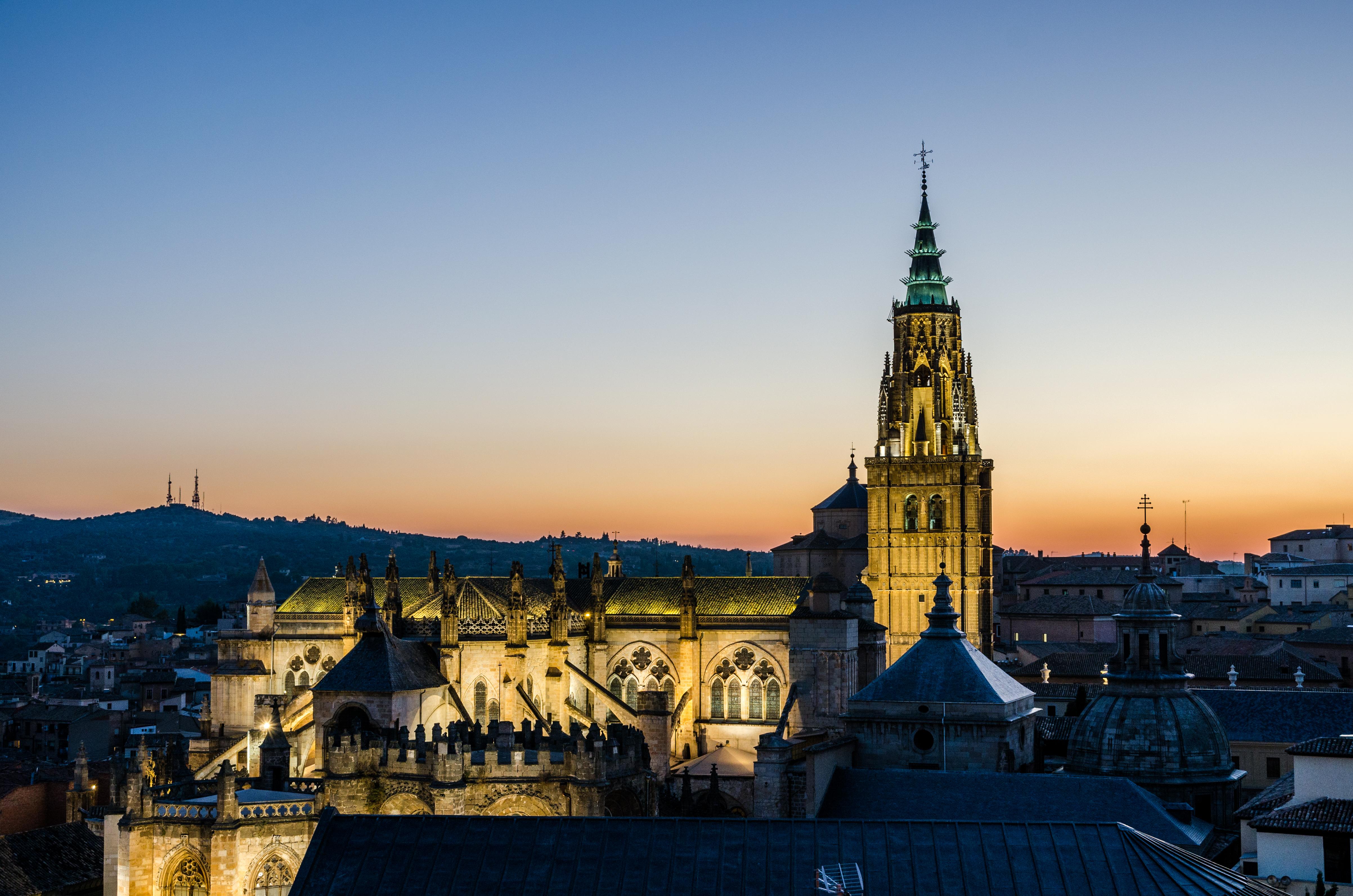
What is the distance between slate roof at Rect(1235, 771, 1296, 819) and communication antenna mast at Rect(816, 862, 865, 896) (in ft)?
61.6

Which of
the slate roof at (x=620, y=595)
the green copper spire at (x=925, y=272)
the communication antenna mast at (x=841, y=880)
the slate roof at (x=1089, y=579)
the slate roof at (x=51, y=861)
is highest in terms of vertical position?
the green copper spire at (x=925, y=272)

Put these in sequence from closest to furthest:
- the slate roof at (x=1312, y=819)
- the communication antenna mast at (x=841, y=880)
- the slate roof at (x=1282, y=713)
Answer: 1. the communication antenna mast at (x=841, y=880)
2. the slate roof at (x=1312, y=819)
3. the slate roof at (x=1282, y=713)

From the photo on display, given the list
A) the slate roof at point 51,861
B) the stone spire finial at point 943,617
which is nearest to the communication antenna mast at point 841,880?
the stone spire finial at point 943,617

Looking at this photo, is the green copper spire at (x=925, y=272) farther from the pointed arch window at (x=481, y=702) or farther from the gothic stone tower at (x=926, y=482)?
the pointed arch window at (x=481, y=702)

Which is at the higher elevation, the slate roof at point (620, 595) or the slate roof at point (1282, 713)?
the slate roof at point (620, 595)

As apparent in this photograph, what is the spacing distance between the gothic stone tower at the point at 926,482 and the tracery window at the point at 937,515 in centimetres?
5

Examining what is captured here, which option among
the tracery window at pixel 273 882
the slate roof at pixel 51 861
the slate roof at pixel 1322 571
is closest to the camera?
the tracery window at pixel 273 882

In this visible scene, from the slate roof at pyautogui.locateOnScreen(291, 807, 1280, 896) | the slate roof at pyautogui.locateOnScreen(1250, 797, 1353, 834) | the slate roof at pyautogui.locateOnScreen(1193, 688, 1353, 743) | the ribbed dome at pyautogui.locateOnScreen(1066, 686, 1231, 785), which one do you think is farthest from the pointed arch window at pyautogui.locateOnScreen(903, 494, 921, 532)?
the slate roof at pyautogui.locateOnScreen(291, 807, 1280, 896)

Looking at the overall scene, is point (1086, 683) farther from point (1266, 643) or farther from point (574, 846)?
point (574, 846)

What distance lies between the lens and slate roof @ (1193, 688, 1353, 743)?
6794 cm

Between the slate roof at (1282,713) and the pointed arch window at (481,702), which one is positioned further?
the slate roof at (1282,713)

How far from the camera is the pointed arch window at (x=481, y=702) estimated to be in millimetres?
66312

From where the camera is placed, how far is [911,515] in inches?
3563

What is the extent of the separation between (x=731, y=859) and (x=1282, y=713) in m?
45.0
